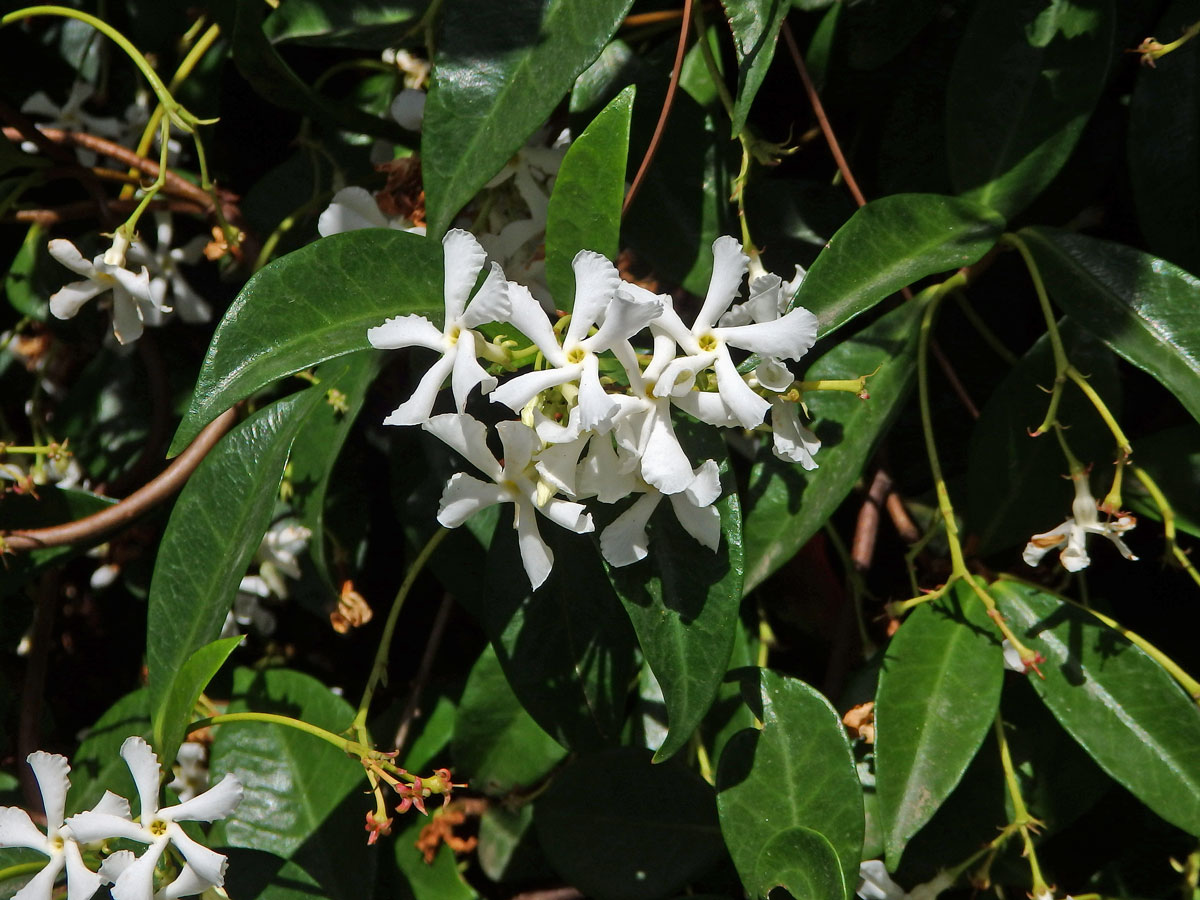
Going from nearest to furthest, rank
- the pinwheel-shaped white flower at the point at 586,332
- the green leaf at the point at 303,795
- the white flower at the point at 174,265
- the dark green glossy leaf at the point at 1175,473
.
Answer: the pinwheel-shaped white flower at the point at 586,332
the dark green glossy leaf at the point at 1175,473
the green leaf at the point at 303,795
the white flower at the point at 174,265

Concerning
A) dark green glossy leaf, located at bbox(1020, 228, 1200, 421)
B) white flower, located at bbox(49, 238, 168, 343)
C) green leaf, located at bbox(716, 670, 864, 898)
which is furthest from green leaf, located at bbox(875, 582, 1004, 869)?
white flower, located at bbox(49, 238, 168, 343)

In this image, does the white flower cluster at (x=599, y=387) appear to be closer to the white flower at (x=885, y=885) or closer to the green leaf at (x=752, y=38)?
the green leaf at (x=752, y=38)

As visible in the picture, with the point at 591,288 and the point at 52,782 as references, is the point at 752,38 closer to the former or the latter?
the point at 591,288

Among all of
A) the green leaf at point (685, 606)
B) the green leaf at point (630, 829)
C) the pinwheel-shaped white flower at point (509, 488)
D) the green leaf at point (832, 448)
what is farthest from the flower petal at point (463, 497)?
the green leaf at point (630, 829)

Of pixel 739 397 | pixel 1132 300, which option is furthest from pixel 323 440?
pixel 1132 300

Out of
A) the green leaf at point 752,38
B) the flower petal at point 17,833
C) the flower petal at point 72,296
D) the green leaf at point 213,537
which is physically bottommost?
the flower petal at point 17,833

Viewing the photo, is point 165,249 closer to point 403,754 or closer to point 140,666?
point 140,666
